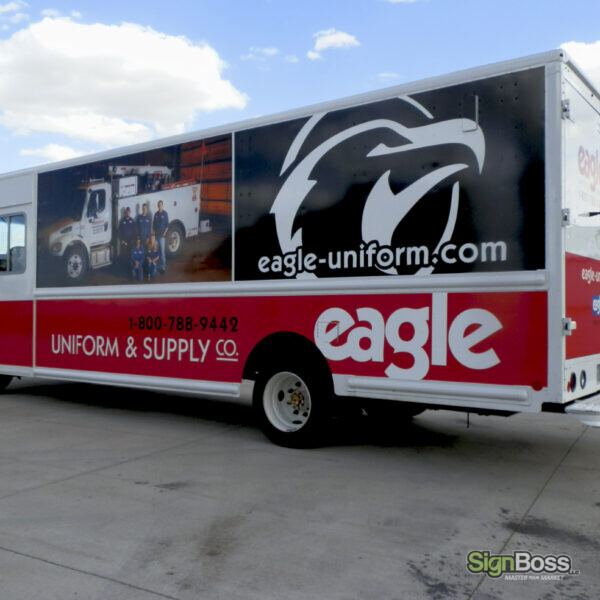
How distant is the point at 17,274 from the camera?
9.01 metres

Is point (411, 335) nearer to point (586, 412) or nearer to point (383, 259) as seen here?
point (383, 259)

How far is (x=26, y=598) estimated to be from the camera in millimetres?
3184

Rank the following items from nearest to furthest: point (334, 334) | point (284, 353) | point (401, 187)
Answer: point (401, 187) → point (334, 334) → point (284, 353)

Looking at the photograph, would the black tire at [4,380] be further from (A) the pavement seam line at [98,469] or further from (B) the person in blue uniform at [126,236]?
(A) the pavement seam line at [98,469]

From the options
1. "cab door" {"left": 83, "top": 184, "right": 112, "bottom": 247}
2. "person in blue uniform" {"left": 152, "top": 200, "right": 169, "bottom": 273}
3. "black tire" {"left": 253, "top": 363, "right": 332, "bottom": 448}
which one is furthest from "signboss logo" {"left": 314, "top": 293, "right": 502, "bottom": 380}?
"cab door" {"left": 83, "top": 184, "right": 112, "bottom": 247}

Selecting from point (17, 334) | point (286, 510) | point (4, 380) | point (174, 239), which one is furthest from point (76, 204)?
point (286, 510)

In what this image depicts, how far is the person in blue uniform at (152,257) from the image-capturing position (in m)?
7.39

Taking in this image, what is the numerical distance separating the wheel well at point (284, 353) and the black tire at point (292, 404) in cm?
8

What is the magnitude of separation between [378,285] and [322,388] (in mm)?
1123

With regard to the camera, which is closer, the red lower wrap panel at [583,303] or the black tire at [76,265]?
the red lower wrap panel at [583,303]

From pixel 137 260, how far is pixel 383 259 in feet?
10.5

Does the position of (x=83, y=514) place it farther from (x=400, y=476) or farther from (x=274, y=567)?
(x=400, y=476)

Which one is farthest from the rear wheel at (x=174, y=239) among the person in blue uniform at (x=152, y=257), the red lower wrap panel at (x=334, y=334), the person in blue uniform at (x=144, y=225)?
the red lower wrap panel at (x=334, y=334)

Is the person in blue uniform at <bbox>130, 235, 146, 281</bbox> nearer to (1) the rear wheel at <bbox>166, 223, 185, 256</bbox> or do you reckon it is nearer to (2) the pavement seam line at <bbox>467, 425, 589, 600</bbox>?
(1) the rear wheel at <bbox>166, 223, 185, 256</bbox>
